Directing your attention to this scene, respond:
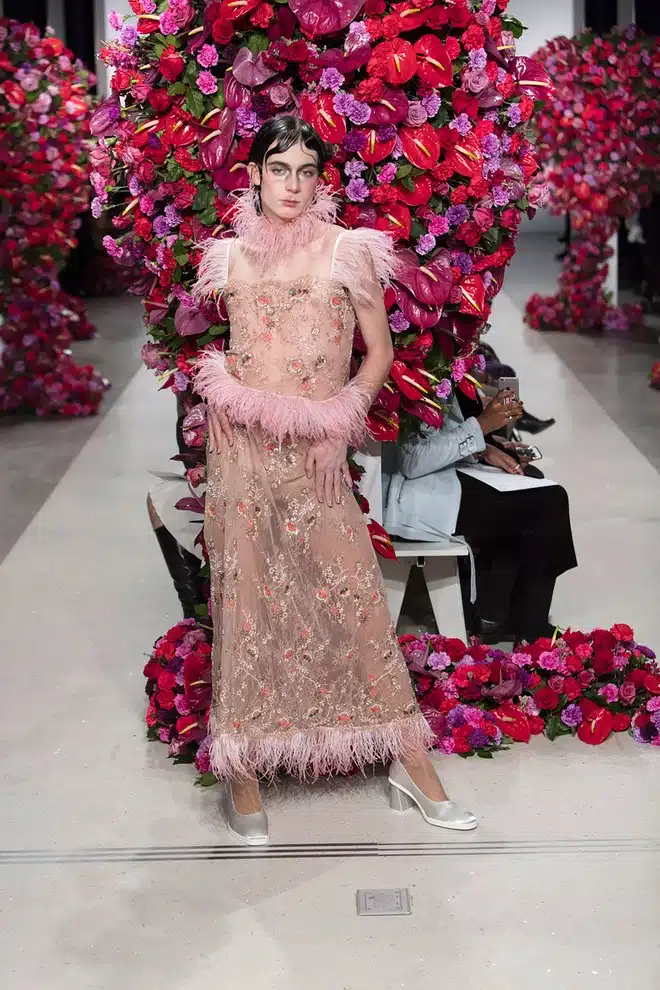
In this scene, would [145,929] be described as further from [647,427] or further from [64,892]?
[647,427]

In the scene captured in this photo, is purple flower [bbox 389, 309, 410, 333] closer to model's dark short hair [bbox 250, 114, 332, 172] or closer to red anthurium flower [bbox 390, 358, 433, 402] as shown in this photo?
red anthurium flower [bbox 390, 358, 433, 402]

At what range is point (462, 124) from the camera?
3.45m

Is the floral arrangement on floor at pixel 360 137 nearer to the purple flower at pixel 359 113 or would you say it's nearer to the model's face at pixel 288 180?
the purple flower at pixel 359 113

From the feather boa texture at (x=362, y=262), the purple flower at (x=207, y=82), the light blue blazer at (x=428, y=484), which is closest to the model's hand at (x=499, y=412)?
the light blue blazer at (x=428, y=484)

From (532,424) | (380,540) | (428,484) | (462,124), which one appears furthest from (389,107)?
(532,424)

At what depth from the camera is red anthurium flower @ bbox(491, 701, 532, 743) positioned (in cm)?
394

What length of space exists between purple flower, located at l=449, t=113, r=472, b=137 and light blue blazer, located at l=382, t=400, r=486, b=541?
99 centimetres

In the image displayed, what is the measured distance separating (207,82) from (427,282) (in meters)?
0.67

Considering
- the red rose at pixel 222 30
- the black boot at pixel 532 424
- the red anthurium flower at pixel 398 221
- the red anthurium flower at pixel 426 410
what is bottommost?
the black boot at pixel 532 424

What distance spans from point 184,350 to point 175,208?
34 cm

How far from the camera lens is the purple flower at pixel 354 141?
134 inches

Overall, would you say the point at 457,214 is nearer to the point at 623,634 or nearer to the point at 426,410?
the point at 426,410

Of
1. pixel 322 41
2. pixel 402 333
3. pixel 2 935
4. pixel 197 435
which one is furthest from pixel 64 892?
pixel 322 41

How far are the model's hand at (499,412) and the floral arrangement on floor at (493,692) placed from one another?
0.66 metres
